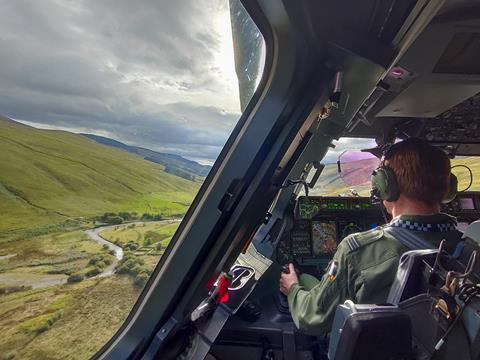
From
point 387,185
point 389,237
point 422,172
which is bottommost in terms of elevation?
point 389,237

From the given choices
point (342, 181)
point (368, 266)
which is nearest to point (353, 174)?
point (342, 181)

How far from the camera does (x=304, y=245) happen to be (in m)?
2.77

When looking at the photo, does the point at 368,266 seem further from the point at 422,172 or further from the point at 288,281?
the point at 288,281

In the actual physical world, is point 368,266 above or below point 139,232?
above

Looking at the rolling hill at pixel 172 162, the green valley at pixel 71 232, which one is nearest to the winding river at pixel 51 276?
the green valley at pixel 71 232

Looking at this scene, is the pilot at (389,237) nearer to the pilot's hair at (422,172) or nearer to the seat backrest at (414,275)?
the pilot's hair at (422,172)

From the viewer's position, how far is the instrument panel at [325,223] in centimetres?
275

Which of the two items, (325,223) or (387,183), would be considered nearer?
(387,183)

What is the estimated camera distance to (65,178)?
0.72m

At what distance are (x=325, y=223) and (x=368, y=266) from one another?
1.69 meters

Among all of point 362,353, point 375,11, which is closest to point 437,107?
point 375,11

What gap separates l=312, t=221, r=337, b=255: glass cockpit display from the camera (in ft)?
9.12

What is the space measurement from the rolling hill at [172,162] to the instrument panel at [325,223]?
6.01ft

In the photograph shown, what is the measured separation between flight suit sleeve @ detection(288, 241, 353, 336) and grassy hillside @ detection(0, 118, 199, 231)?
2.65 feet
